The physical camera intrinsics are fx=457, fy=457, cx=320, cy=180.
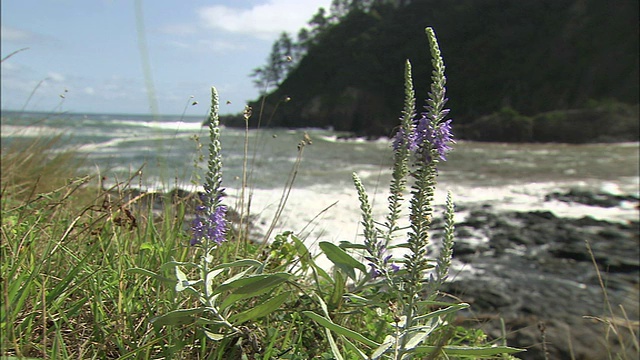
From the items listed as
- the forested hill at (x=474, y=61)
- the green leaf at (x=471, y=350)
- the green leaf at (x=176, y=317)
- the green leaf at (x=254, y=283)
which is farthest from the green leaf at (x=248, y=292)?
the forested hill at (x=474, y=61)

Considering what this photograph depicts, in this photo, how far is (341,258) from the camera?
6.61 feet

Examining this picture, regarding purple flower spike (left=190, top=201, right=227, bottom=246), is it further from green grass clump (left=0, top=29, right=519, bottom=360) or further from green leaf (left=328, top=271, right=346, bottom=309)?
green leaf (left=328, top=271, right=346, bottom=309)

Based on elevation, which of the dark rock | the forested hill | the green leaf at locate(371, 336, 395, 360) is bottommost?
the dark rock

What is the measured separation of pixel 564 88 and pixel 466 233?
42.0 m

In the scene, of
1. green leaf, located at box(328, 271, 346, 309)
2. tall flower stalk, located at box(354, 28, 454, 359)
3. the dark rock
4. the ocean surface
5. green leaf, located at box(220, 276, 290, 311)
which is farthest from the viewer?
the dark rock

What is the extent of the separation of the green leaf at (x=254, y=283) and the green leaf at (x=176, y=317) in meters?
0.10

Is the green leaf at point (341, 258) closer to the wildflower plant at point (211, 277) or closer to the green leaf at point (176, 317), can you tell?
the wildflower plant at point (211, 277)

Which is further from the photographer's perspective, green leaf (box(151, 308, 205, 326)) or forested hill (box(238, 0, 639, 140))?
forested hill (box(238, 0, 639, 140))

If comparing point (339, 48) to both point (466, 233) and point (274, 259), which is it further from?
point (274, 259)

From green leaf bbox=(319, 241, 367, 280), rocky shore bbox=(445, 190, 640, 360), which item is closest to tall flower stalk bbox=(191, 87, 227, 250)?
green leaf bbox=(319, 241, 367, 280)

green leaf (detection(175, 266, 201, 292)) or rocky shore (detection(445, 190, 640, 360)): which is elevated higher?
green leaf (detection(175, 266, 201, 292))

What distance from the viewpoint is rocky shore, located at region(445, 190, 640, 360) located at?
185 inches

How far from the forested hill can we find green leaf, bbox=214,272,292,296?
38660mm

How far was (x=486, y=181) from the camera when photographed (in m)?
14.3
